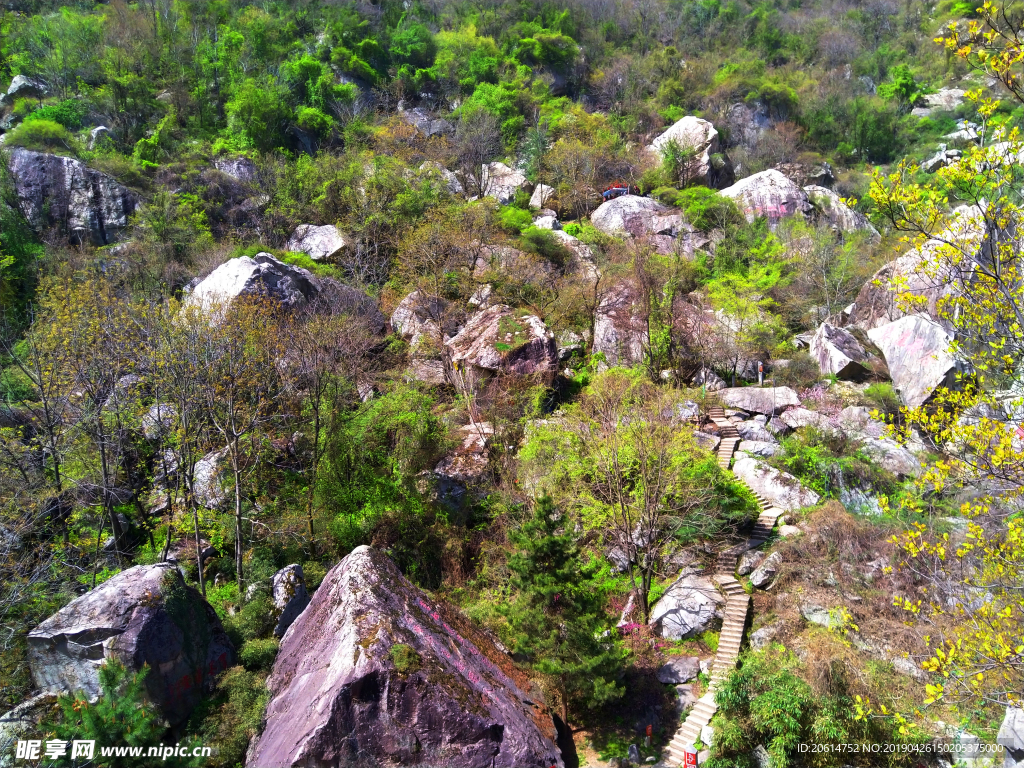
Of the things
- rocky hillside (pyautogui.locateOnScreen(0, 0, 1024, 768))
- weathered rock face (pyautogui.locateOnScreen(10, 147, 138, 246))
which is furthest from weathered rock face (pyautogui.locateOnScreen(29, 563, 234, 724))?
weathered rock face (pyautogui.locateOnScreen(10, 147, 138, 246))

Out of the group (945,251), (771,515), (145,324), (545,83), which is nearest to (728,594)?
(771,515)

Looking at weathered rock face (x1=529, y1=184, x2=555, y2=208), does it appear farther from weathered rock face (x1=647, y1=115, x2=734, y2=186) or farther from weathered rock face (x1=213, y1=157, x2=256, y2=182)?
weathered rock face (x1=213, y1=157, x2=256, y2=182)

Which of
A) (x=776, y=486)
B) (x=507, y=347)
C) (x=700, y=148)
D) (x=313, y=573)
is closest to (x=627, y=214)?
(x=700, y=148)

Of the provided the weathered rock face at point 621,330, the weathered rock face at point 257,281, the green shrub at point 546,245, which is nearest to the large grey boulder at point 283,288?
the weathered rock face at point 257,281

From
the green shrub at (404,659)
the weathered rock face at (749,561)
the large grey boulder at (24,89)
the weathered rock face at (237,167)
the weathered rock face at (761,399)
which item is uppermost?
the large grey boulder at (24,89)

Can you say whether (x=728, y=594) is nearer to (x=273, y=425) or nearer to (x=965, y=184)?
(x=965, y=184)

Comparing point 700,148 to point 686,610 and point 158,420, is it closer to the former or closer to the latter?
point 686,610

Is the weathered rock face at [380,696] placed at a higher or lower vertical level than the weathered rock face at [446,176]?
lower

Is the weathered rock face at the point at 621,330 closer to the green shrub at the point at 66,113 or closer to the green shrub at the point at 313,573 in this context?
the green shrub at the point at 313,573
